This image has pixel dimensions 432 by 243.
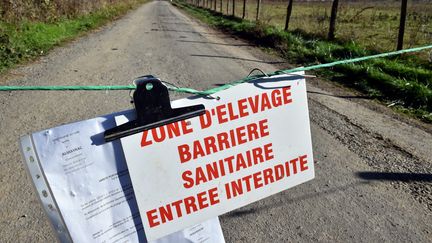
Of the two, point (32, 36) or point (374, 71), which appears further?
point (32, 36)

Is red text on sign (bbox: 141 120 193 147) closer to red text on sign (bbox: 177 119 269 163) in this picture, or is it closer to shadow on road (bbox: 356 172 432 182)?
red text on sign (bbox: 177 119 269 163)

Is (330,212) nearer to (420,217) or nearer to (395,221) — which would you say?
(395,221)

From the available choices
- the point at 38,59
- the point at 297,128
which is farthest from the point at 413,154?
the point at 38,59

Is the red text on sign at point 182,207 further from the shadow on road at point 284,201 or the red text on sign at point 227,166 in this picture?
the shadow on road at point 284,201

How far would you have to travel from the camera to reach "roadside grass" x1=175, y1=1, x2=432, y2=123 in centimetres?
562

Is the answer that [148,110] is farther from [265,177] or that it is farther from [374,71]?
[374,71]

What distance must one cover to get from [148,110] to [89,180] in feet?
Answer: 0.90

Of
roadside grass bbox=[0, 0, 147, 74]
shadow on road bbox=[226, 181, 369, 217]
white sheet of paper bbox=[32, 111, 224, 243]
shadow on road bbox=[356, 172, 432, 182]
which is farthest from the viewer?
roadside grass bbox=[0, 0, 147, 74]

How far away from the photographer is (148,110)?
3.77ft

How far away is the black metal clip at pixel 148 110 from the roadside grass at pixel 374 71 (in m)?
4.80

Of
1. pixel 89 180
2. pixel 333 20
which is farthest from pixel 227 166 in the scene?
pixel 333 20

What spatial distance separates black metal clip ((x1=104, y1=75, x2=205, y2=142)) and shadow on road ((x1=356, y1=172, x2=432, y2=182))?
2720mm

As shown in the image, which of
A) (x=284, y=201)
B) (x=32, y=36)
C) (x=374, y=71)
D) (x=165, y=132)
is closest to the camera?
(x=165, y=132)

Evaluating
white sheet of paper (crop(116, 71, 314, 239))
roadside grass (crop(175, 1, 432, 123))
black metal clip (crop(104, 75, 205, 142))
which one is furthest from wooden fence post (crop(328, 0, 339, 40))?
black metal clip (crop(104, 75, 205, 142))
